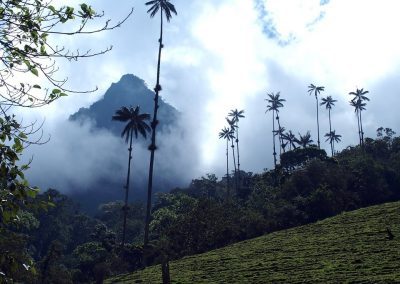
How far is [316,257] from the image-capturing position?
39.3 m

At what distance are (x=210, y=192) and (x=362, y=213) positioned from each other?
65.9m

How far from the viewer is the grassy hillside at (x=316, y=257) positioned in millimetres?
31750

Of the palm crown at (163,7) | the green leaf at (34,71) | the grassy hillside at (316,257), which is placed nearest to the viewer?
the green leaf at (34,71)

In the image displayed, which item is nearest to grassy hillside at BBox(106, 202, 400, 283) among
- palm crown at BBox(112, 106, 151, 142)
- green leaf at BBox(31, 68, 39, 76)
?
palm crown at BBox(112, 106, 151, 142)

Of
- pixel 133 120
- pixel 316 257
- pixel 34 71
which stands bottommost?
pixel 34 71

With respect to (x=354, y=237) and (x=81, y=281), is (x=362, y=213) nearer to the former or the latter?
(x=354, y=237)

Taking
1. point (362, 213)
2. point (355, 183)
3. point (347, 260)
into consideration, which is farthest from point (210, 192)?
point (347, 260)

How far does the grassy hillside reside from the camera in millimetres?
31750

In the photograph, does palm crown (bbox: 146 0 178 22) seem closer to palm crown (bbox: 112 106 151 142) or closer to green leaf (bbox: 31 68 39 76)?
palm crown (bbox: 112 106 151 142)

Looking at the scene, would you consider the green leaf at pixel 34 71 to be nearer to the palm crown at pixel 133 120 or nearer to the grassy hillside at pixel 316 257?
the grassy hillside at pixel 316 257

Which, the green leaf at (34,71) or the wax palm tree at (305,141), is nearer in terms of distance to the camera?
the green leaf at (34,71)

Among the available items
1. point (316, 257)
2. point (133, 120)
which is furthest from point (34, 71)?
point (133, 120)

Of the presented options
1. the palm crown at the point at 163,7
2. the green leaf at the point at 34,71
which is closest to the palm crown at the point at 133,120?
the palm crown at the point at 163,7

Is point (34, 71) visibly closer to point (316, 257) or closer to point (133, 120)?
point (316, 257)
